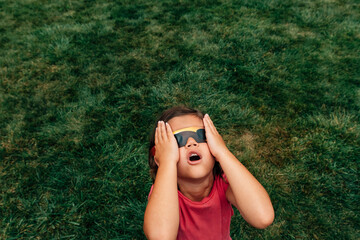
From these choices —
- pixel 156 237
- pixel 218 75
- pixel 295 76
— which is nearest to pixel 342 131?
pixel 295 76

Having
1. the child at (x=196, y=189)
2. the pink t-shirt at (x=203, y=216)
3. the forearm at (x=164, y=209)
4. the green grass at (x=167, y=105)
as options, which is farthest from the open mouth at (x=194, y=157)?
the green grass at (x=167, y=105)

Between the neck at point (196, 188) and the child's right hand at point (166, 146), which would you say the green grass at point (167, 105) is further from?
the child's right hand at point (166, 146)

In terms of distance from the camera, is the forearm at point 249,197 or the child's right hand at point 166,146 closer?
the forearm at point 249,197

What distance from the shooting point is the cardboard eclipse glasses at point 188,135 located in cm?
153

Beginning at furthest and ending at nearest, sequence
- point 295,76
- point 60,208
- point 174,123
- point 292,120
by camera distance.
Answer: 1. point 295,76
2. point 292,120
3. point 60,208
4. point 174,123

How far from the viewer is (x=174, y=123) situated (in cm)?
168

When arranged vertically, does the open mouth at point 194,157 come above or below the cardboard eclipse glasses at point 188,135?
below

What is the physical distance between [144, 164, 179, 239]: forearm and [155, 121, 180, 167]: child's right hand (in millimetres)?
54

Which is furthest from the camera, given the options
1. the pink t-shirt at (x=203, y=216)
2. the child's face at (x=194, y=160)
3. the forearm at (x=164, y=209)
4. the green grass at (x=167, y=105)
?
the green grass at (x=167, y=105)

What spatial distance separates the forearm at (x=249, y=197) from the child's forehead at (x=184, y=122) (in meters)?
0.36

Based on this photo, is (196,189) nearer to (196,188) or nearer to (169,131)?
(196,188)

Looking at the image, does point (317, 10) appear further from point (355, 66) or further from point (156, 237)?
point (156, 237)

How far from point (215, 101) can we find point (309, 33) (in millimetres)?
2552

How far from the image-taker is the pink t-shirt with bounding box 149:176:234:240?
1557 mm
